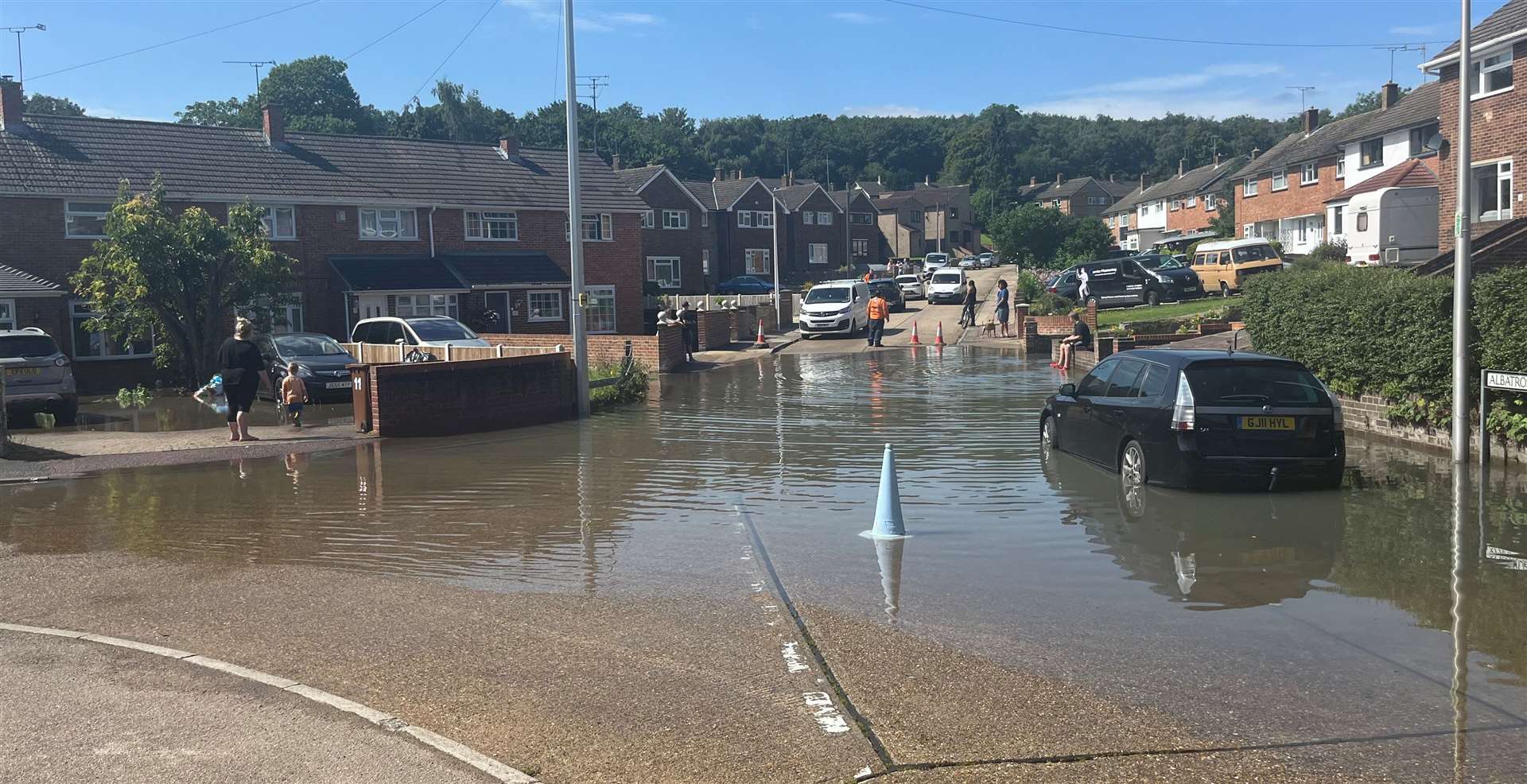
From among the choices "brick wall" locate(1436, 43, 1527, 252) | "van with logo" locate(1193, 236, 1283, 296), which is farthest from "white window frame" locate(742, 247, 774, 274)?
"brick wall" locate(1436, 43, 1527, 252)

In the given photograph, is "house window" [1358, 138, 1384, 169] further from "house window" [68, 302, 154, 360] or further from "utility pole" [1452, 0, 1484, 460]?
"house window" [68, 302, 154, 360]

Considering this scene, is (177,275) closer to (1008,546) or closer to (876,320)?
(876,320)

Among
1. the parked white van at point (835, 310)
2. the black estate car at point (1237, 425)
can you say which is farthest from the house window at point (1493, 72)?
the parked white van at point (835, 310)

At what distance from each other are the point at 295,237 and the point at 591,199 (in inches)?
435

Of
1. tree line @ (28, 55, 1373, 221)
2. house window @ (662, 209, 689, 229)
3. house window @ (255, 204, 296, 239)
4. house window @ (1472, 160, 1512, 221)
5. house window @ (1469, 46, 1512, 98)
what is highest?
tree line @ (28, 55, 1373, 221)

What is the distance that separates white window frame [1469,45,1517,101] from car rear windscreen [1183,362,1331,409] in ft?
55.6

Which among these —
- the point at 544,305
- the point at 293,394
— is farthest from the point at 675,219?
the point at 293,394

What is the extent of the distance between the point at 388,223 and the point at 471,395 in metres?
21.6

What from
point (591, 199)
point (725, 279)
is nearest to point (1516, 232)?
point (591, 199)

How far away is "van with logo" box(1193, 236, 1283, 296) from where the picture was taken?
42.0m

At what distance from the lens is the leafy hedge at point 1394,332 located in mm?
12914

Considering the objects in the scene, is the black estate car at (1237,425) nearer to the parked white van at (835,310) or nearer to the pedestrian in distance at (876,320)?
the pedestrian in distance at (876,320)

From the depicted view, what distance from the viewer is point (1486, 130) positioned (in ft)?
83.5

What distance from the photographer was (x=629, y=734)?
5.67 metres
